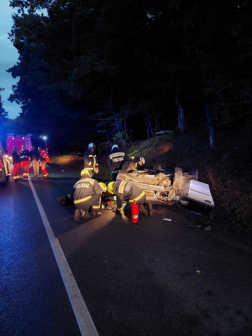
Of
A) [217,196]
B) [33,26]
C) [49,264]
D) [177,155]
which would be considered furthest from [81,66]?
[49,264]

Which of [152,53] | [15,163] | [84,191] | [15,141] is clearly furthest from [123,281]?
[15,141]

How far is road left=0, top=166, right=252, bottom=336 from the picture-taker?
2.17 meters

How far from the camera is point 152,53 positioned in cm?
1169

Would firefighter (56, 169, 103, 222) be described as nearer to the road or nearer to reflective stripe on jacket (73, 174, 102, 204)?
reflective stripe on jacket (73, 174, 102, 204)

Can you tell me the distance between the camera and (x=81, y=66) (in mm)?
11461

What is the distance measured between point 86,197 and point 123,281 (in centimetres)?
261

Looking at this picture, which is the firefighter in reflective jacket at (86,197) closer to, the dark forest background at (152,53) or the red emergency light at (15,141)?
the dark forest background at (152,53)

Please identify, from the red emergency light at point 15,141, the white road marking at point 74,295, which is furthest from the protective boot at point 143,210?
the red emergency light at point 15,141

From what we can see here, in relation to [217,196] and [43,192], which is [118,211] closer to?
[217,196]

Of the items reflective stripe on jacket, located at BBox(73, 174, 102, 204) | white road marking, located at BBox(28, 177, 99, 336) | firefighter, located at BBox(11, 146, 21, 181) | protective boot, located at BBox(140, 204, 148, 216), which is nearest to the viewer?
white road marking, located at BBox(28, 177, 99, 336)

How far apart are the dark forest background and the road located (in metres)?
4.98

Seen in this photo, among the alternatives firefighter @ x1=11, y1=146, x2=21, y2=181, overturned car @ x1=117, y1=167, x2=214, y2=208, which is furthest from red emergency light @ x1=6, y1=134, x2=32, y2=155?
overturned car @ x1=117, y1=167, x2=214, y2=208

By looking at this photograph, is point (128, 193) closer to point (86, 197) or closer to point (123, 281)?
point (86, 197)

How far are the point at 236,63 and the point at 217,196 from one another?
12.5 feet
